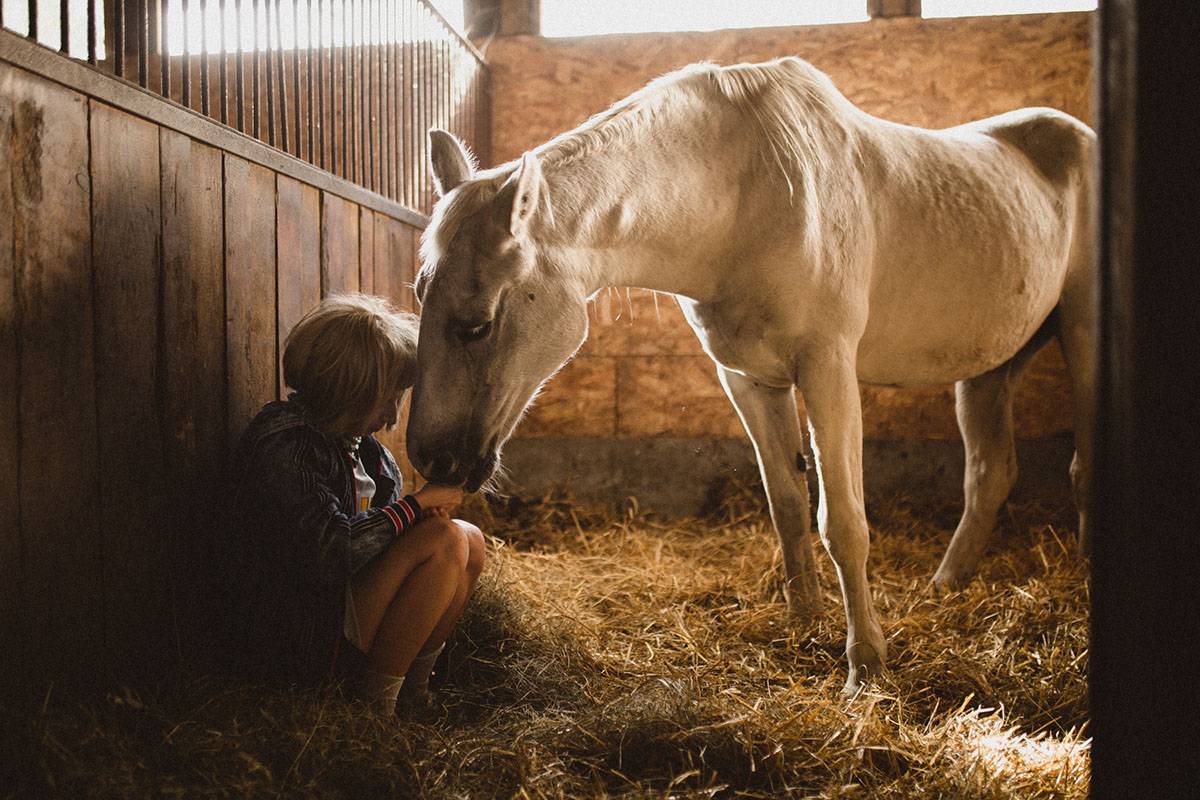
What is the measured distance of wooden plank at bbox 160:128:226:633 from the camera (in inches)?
72.0

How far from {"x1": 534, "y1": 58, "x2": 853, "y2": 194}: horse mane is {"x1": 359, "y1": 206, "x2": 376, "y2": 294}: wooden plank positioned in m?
1.08

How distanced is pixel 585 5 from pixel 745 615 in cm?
378

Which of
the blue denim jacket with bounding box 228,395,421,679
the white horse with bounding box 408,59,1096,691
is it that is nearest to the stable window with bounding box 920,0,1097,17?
the white horse with bounding box 408,59,1096,691

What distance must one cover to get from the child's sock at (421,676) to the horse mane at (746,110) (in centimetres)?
121

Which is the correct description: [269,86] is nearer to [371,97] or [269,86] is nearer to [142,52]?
[142,52]

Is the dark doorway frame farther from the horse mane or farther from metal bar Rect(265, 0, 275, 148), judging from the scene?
metal bar Rect(265, 0, 275, 148)

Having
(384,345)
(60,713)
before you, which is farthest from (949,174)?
(60,713)

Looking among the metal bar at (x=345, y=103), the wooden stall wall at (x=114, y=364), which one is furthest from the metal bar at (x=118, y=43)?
the metal bar at (x=345, y=103)

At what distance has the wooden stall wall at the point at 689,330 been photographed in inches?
171

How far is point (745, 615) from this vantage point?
8.69 feet

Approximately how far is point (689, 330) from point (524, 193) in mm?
2777

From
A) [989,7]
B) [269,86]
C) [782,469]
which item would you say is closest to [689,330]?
[782,469]

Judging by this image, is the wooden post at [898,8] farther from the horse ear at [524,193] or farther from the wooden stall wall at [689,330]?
the horse ear at [524,193]

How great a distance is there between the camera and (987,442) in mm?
3336
